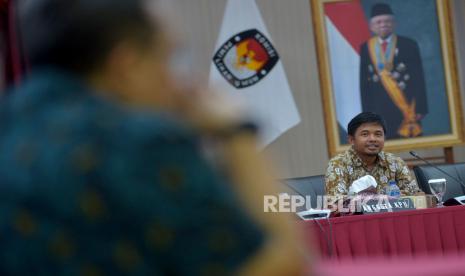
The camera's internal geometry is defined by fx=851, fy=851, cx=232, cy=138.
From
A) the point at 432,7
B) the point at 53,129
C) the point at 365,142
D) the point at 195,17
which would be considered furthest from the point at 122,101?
the point at 432,7

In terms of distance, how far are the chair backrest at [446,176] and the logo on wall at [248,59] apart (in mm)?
1848

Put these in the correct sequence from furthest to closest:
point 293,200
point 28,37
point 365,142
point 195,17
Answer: point 195,17, point 365,142, point 293,200, point 28,37

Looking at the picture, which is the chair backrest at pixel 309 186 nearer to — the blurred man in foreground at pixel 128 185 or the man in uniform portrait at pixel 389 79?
the man in uniform portrait at pixel 389 79

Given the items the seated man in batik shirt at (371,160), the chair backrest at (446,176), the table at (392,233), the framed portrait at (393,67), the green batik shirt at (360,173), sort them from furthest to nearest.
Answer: the framed portrait at (393,67) → the chair backrest at (446,176) → the seated man in batik shirt at (371,160) → the green batik shirt at (360,173) → the table at (392,233)

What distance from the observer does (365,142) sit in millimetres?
4219

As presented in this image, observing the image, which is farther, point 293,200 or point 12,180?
point 293,200

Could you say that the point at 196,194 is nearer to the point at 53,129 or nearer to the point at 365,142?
the point at 53,129

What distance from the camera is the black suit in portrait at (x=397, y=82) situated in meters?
6.19

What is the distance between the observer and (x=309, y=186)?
4320 mm

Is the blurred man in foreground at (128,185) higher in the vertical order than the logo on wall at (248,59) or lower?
lower

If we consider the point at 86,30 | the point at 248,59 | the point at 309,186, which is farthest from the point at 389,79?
the point at 86,30

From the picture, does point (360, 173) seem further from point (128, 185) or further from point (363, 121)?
point (128, 185)

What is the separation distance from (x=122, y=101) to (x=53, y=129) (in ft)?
0.21

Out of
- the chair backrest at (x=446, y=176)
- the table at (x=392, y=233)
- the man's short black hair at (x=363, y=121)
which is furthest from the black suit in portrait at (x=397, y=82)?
the table at (x=392, y=233)
